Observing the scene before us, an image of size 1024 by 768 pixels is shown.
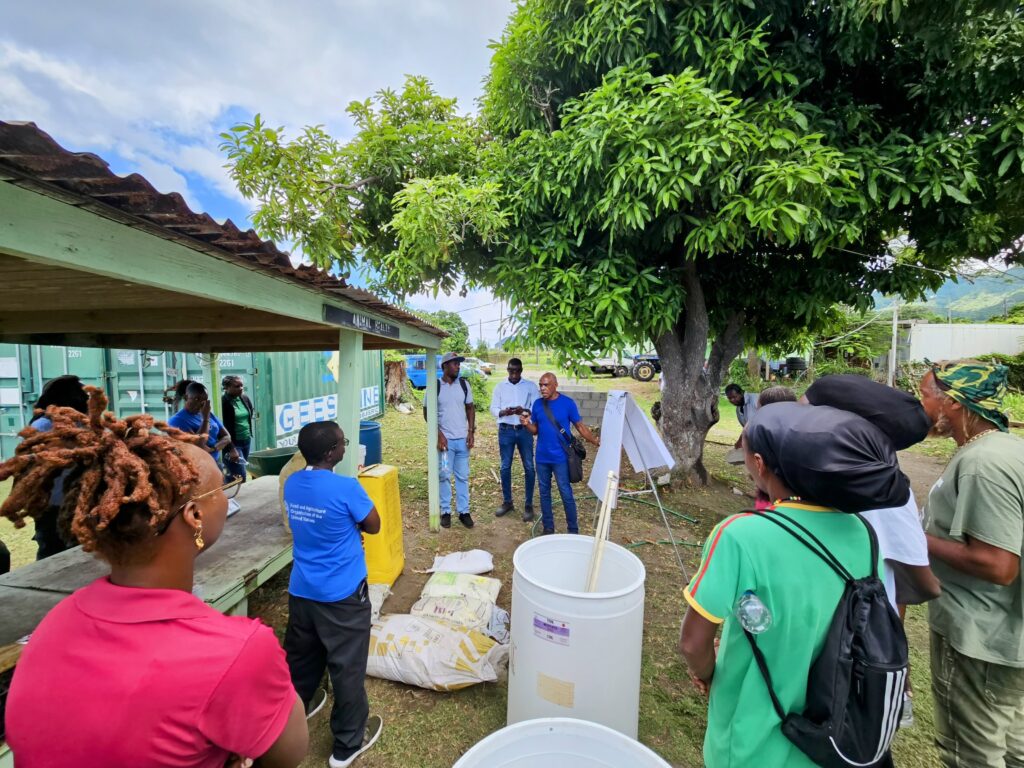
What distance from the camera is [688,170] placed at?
4320mm

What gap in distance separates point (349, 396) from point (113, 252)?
1.97 m

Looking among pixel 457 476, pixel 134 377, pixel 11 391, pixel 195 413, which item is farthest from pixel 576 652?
pixel 11 391

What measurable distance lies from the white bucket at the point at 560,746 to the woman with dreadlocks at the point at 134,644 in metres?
0.79

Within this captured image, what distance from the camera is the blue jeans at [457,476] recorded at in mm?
5879

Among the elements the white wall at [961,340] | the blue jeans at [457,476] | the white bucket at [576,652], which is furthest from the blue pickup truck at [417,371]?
the white wall at [961,340]

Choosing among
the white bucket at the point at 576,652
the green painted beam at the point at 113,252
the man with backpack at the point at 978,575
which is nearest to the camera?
the green painted beam at the point at 113,252

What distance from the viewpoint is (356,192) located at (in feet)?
22.5

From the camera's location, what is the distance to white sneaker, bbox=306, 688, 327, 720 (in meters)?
2.82

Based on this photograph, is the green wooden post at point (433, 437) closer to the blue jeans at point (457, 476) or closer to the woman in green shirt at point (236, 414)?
the blue jeans at point (457, 476)

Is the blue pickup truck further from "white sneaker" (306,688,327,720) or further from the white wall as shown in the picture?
the white wall

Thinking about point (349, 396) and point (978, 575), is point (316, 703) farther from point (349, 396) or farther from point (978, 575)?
point (978, 575)

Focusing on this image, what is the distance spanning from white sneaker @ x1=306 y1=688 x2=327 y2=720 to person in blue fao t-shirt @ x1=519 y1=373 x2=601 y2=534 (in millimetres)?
2947

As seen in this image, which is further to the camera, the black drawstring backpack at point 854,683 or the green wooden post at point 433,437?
the green wooden post at point 433,437

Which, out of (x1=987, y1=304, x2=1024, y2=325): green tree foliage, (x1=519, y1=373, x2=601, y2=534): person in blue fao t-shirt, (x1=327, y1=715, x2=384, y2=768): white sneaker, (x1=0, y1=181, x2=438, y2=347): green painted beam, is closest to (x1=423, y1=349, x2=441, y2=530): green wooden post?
(x1=519, y1=373, x2=601, y2=534): person in blue fao t-shirt
